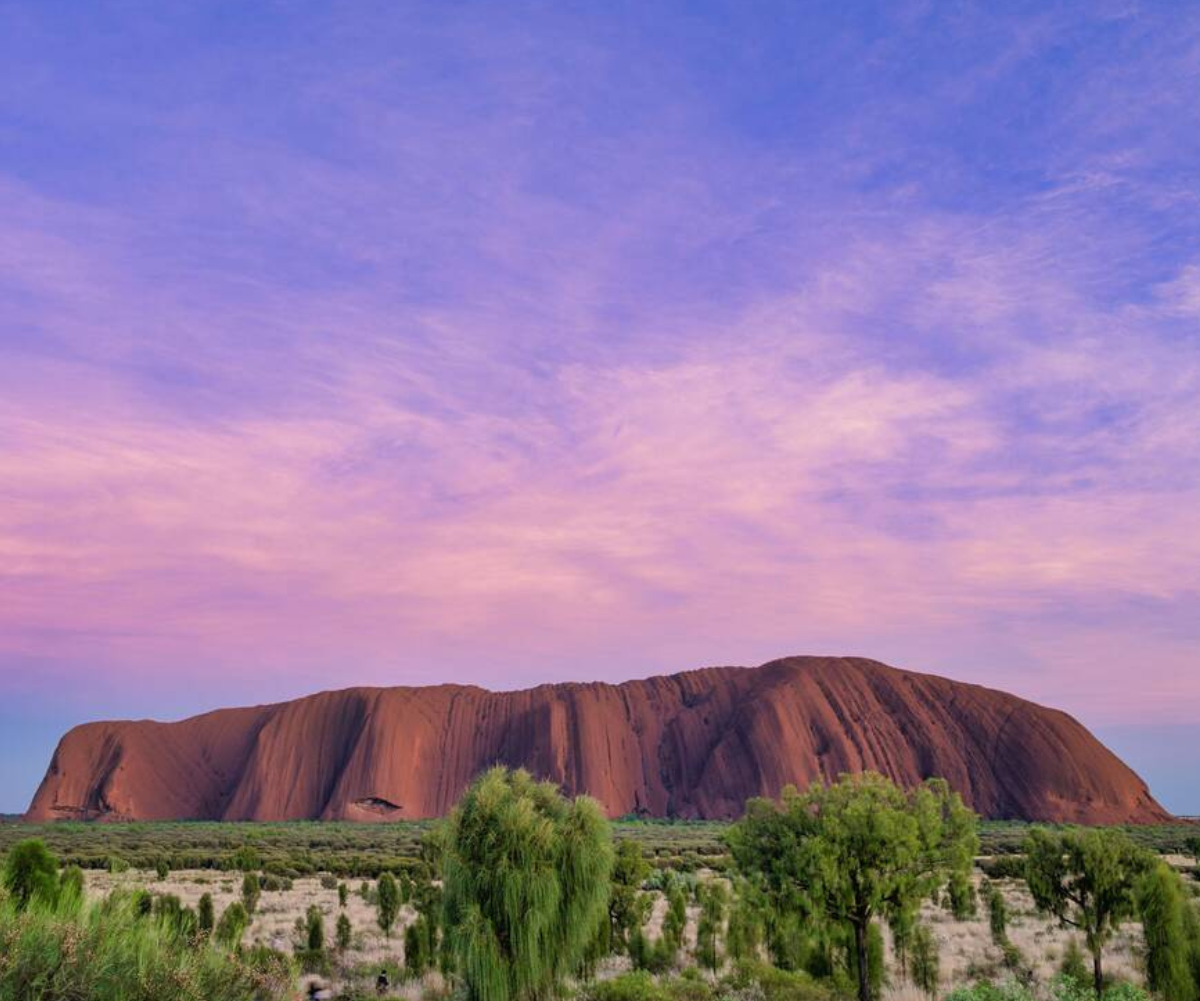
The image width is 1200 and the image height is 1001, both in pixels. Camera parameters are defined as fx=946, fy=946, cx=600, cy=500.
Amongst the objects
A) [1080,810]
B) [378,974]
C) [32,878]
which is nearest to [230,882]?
[378,974]

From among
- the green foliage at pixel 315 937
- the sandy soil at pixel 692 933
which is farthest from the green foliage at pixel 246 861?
the green foliage at pixel 315 937

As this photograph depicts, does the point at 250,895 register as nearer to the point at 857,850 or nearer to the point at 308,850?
the point at 857,850

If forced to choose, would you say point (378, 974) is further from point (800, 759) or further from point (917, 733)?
point (917, 733)

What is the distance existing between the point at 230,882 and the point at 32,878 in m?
28.5

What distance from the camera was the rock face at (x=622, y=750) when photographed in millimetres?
110938

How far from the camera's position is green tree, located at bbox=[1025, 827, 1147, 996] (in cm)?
1994

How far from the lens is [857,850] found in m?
16.8

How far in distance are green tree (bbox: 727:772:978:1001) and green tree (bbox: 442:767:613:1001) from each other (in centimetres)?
367

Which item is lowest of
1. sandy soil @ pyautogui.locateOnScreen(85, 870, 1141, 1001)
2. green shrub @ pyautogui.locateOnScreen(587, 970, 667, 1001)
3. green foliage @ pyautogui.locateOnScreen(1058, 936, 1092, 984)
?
sandy soil @ pyautogui.locateOnScreen(85, 870, 1141, 1001)

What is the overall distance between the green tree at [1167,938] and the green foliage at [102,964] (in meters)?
17.2

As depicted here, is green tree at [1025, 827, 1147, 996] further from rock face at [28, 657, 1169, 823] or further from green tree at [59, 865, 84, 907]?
rock face at [28, 657, 1169, 823]

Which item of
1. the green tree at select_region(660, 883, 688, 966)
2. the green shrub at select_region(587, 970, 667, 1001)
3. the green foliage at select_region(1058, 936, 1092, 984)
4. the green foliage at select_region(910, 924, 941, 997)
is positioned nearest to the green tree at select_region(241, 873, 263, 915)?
the green tree at select_region(660, 883, 688, 966)

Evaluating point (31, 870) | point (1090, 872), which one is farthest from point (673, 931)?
point (31, 870)

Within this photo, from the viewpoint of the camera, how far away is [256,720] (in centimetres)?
13138
